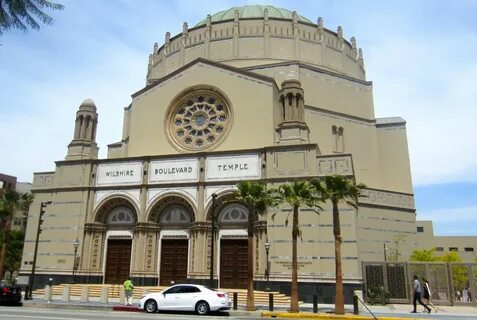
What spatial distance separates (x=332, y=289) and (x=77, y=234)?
62.7ft

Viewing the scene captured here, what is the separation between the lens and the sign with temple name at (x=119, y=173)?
33.2 meters

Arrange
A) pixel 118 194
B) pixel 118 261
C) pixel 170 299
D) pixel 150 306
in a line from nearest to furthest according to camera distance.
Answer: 1. pixel 170 299
2. pixel 150 306
3. pixel 118 261
4. pixel 118 194

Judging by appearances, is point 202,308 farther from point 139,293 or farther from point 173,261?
point 173,261

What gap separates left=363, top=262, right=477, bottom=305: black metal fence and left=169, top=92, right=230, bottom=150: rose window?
611 inches

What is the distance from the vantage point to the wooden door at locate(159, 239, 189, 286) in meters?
31.0

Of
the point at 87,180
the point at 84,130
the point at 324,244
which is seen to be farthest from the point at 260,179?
the point at 84,130

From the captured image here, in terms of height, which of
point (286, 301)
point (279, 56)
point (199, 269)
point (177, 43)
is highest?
point (177, 43)

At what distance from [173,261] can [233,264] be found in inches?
180

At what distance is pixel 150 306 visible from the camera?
68.1 ft

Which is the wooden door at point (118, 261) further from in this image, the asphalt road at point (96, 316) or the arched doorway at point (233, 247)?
the asphalt road at point (96, 316)

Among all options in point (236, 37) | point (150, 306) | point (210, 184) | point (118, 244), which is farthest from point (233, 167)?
point (236, 37)

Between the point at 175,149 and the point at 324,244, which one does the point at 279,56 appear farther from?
the point at 324,244

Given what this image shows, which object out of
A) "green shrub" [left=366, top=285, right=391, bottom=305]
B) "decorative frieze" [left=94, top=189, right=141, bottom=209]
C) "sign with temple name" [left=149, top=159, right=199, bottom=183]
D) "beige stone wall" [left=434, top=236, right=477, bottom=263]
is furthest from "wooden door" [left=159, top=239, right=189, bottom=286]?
"beige stone wall" [left=434, top=236, right=477, bottom=263]

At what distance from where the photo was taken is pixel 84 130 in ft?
120
